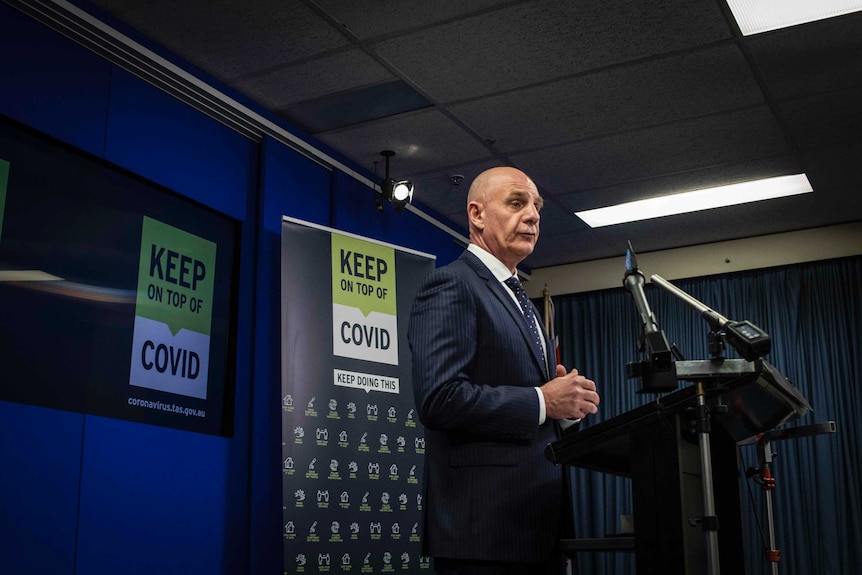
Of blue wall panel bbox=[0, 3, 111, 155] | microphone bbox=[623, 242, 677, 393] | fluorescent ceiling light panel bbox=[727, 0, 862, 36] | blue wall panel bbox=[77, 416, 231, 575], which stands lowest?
blue wall panel bbox=[77, 416, 231, 575]

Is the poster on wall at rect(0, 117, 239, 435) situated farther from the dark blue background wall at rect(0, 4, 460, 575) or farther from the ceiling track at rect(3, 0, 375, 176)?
the ceiling track at rect(3, 0, 375, 176)

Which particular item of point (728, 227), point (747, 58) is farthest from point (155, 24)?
point (728, 227)

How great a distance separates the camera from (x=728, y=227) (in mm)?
6855

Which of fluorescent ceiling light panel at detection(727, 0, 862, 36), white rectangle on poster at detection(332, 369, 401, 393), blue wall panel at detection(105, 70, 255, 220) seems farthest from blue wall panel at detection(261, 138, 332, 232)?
fluorescent ceiling light panel at detection(727, 0, 862, 36)

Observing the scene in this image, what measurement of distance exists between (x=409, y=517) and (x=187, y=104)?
2.47 metres

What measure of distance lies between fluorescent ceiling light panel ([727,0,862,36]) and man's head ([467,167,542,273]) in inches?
91.0

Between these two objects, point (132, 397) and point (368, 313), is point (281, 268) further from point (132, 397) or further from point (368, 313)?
point (132, 397)

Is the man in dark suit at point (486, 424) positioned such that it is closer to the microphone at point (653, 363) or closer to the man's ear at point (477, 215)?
the microphone at point (653, 363)

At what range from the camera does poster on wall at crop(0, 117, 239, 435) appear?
3.45 metres

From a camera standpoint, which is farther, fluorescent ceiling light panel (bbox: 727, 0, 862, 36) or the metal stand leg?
fluorescent ceiling light panel (bbox: 727, 0, 862, 36)

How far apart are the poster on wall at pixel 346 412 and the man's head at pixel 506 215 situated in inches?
96.5

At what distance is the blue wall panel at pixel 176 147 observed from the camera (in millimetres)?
4016

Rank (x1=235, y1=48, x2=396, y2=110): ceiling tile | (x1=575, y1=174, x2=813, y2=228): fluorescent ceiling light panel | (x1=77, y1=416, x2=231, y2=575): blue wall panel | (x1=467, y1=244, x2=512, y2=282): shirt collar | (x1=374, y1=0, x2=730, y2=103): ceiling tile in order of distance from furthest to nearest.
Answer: (x1=575, y1=174, x2=813, y2=228): fluorescent ceiling light panel < (x1=235, y1=48, x2=396, y2=110): ceiling tile < (x1=374, y1=0, x2=730, y2=103): ceiling tile < (x1=77, y1=416, x2=231, y2=575): blue wall panel < (x1=467, y1=244, x2=512, y2=282): shirt collar

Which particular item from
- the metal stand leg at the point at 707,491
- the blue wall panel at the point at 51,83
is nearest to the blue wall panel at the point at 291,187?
the blue wall panel at the point at 51,83
